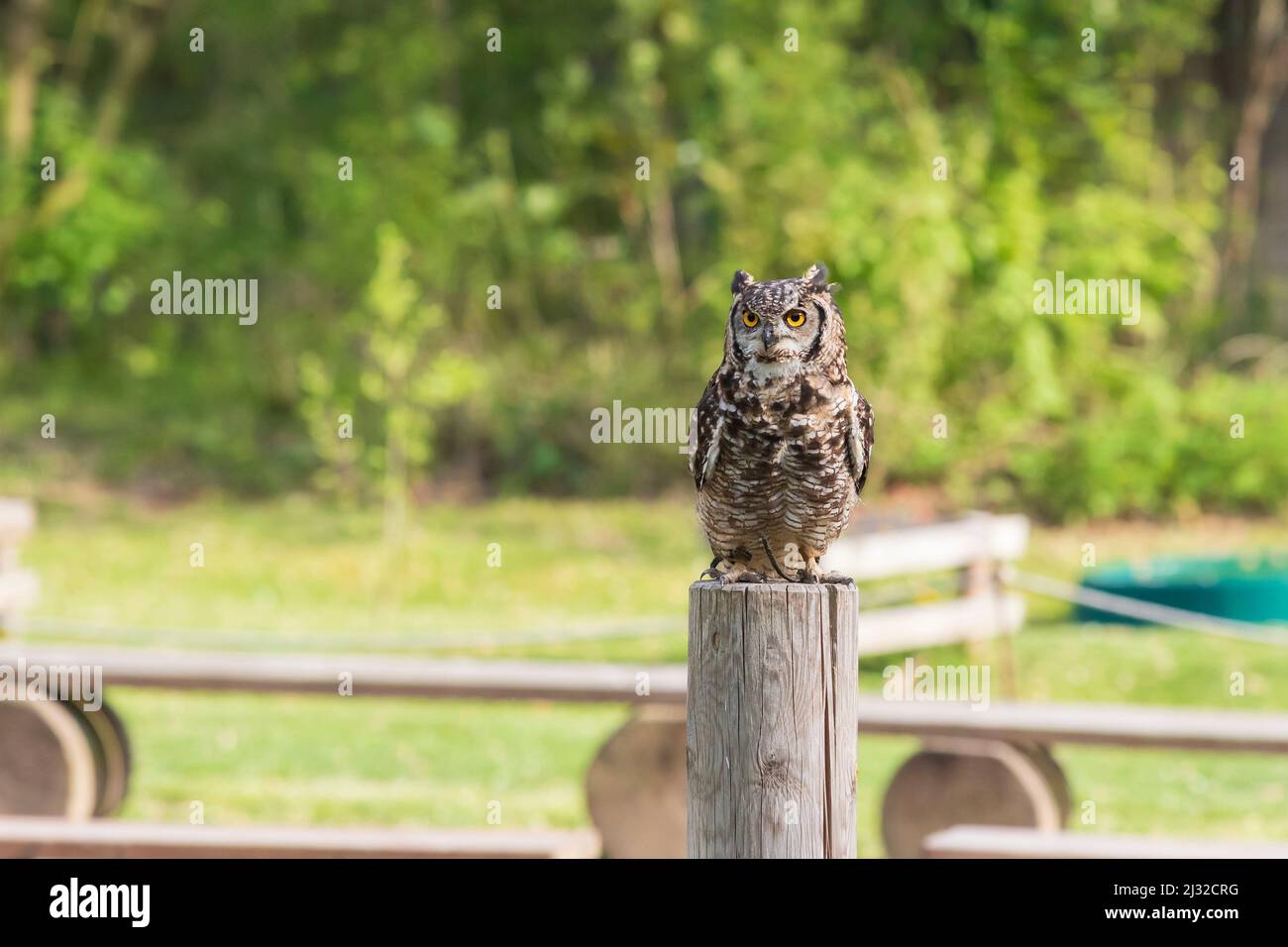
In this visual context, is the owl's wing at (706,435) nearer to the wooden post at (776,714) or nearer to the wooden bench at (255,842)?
the wooden post at (776,714)

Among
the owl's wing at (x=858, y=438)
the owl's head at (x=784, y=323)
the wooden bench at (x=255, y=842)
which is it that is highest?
the owl's head at (x=784, y=323)

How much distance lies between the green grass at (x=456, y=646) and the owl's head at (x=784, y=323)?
3.19 meters

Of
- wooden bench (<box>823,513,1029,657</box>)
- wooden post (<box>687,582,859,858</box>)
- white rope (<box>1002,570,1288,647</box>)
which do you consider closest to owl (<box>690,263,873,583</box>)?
wooden post (<box>687,582,859,858</box>)

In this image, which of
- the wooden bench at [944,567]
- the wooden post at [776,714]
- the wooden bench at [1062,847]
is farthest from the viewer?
the wooden bench at [944,567]

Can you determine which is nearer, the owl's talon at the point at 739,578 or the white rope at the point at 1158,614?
the owl's talon at the point at 739,578

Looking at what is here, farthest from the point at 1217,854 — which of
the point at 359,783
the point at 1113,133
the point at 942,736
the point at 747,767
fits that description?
the point at 1113,133

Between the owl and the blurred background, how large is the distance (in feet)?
13.8

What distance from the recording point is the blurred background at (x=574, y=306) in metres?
9.12

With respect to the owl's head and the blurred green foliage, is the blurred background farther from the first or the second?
the owl's head

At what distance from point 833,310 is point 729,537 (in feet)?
1.46

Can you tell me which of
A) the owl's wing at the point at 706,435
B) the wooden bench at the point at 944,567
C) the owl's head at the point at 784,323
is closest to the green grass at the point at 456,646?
the wooden bench at the point at 944,567

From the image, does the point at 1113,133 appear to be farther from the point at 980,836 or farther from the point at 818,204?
the point at 980,836

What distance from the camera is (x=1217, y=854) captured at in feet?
10.9

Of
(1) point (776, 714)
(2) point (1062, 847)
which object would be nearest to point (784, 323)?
(1) point (776, 714)
